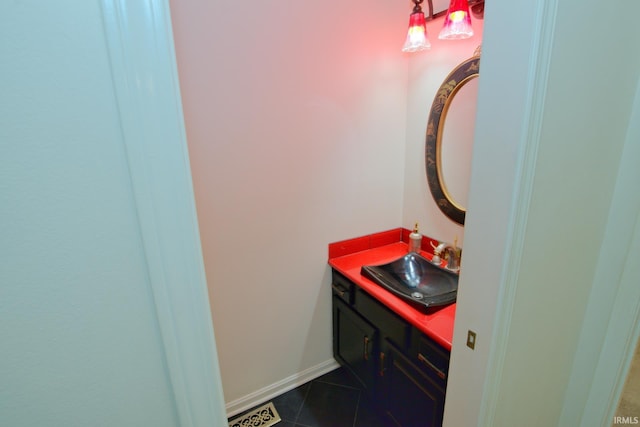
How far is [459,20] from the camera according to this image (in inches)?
52.1

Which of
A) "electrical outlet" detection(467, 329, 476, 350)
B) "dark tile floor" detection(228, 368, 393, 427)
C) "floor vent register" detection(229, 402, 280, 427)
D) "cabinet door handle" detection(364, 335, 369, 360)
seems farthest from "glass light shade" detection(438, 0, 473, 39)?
"floor vent register" detection(229, 402, 280, 427)

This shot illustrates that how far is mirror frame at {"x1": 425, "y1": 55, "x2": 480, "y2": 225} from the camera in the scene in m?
1.55

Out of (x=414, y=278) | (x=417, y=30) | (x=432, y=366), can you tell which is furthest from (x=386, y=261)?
(x=417, y=30)

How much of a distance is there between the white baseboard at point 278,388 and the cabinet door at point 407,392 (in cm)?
51

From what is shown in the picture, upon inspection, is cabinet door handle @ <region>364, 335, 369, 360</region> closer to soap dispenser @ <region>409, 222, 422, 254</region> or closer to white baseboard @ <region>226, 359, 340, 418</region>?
white baseboard @ <region>226, 359, 340, 418</region>

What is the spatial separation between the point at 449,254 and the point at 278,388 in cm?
133

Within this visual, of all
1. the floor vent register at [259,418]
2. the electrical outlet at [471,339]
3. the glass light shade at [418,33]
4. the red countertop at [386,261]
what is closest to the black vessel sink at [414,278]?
the red countertop at [386,261]

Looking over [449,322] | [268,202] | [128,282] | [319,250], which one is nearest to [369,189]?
[319,250]

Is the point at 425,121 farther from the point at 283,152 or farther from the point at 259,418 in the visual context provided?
the point at 259,418

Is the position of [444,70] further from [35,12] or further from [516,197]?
[35,12]

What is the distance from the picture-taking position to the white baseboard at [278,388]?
1748 mm

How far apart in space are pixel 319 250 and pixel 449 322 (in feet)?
2.66

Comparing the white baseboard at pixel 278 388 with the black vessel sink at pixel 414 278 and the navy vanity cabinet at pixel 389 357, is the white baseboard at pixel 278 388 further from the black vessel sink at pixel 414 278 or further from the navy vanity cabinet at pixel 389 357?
the black vessel sink at pixel 414 278

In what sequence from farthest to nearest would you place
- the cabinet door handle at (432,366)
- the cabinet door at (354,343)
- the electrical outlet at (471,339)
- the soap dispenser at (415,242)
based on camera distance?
the soap dispenser at (415,242), the cabinet door at (354,343), the cabinet door handle at (432,366), the electrical outlet at (471,339)
